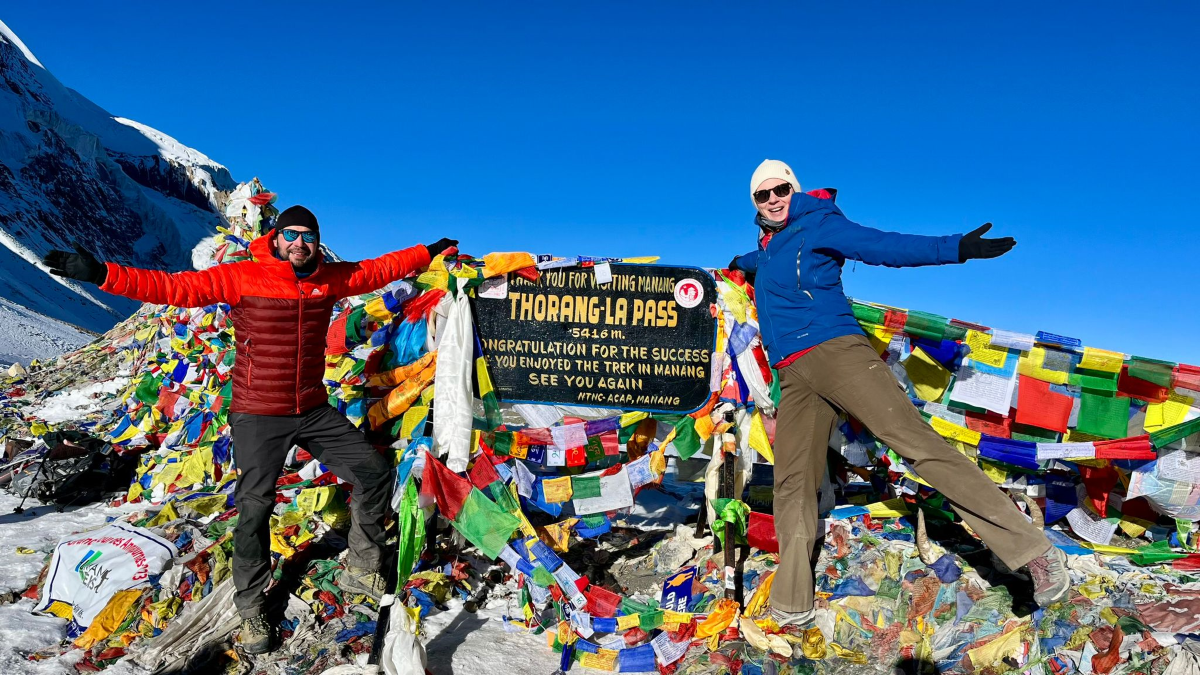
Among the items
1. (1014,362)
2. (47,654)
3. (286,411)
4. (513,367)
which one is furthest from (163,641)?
(1014,362)

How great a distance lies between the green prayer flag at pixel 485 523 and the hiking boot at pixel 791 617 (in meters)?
1.59

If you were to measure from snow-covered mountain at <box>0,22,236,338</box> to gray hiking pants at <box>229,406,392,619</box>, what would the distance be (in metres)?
50.3

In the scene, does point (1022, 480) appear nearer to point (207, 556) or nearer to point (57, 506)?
point (207, 556)

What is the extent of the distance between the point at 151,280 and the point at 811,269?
3517 millimetres

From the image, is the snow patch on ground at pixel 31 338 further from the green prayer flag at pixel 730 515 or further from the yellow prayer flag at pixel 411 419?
the green prayer flag at pixel 730 515

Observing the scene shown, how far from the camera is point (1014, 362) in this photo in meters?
4.46

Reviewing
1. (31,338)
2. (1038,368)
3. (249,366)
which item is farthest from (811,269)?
(31,338)

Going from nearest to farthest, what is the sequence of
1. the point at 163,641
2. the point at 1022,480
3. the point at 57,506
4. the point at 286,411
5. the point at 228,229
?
1. the point at 163,641
2. the point at 286,411
3. the point at 1022,480
4. the point at 57,506
5. the point at 228,229

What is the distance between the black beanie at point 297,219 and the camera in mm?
4145

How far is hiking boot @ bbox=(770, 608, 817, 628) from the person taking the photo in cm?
392

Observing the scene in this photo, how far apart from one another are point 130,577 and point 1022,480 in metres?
5.57

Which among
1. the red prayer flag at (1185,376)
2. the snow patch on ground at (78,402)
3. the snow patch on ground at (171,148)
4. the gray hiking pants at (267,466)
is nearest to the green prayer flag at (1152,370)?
the red prayer flag at (1185,376)

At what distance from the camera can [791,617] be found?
3.95m

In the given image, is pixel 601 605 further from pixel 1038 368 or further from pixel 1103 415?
pixel 1103 415
